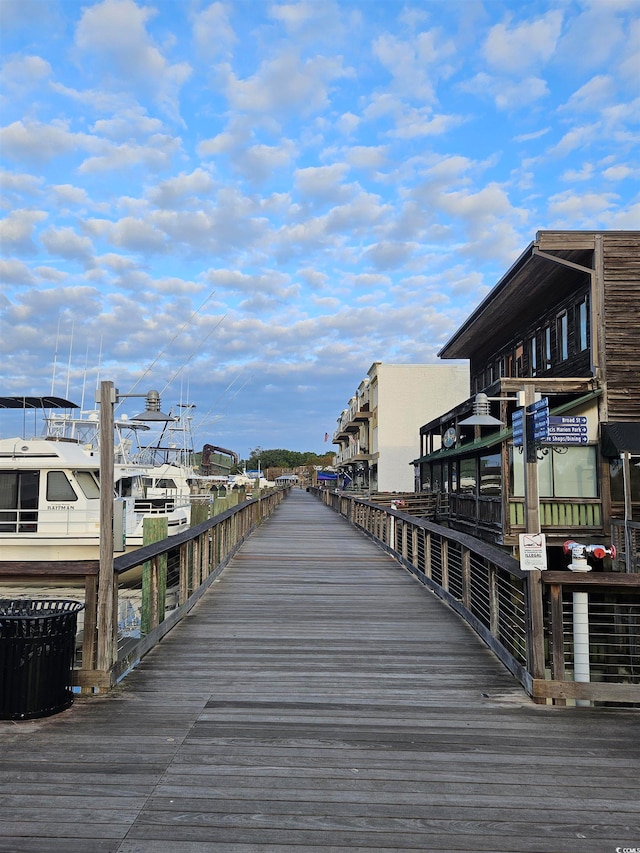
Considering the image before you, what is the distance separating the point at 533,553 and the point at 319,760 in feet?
7.48

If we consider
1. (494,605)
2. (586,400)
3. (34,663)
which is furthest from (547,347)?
(34,663)

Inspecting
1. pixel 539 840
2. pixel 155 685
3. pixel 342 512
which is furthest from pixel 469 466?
pixel 539 840

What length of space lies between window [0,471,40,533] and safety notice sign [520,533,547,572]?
16.5m

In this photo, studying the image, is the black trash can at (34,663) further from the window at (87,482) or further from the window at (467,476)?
the window at (467,476)

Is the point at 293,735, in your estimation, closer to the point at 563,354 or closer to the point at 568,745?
the point at 568,745

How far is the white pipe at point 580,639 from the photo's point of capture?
518 centimetres

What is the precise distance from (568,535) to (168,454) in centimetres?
3004

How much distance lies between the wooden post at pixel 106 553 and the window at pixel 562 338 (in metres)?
17.4

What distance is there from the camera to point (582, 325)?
1919 centimetres

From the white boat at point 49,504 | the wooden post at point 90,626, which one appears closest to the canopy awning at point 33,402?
the white boat at point 49,504

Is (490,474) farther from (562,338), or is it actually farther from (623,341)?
(623,341)

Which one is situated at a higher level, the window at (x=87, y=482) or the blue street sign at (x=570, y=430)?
the blue street sign at (x=570, y=430)

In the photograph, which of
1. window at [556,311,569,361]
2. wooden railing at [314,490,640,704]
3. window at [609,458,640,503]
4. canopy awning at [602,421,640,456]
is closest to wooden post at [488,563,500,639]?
wooden railing at [314,490,640,704]

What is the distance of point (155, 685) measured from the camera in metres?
5.36
